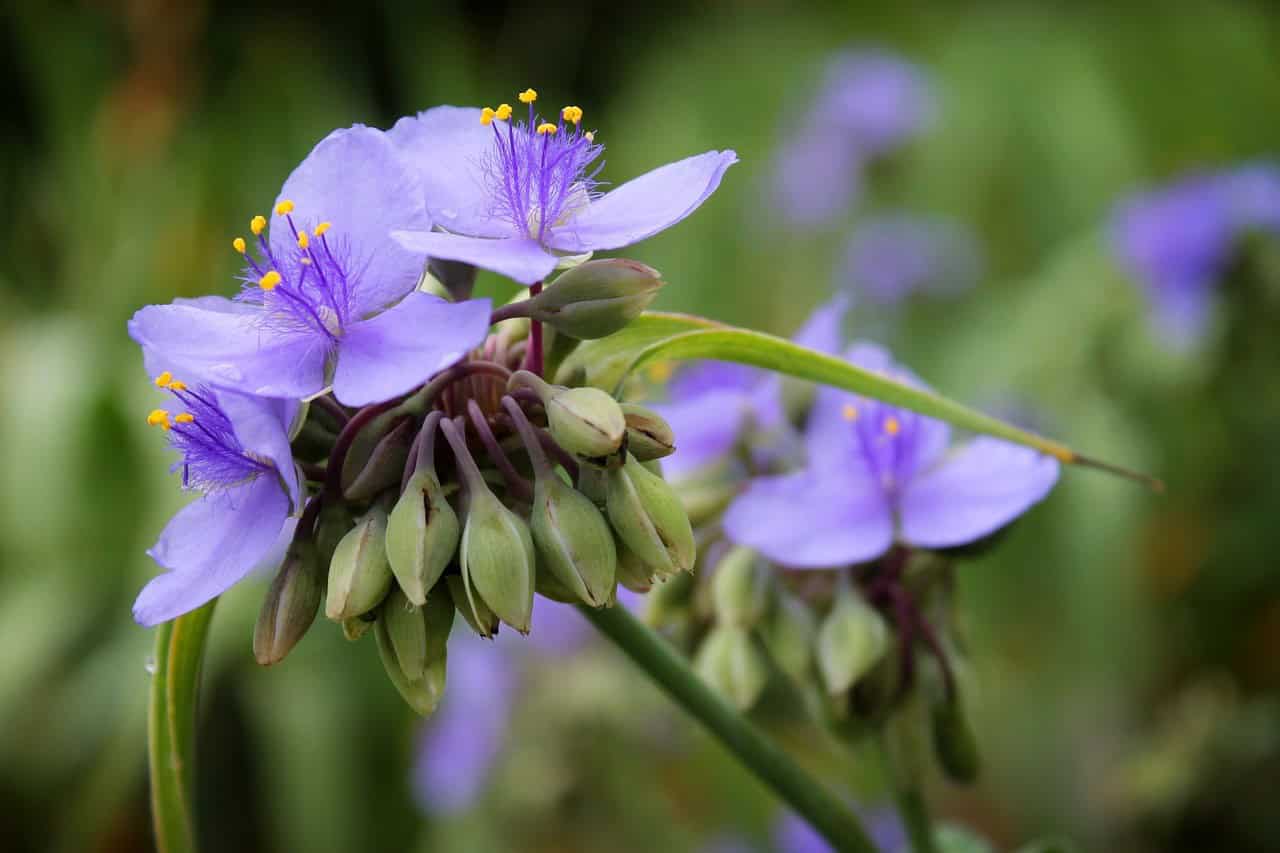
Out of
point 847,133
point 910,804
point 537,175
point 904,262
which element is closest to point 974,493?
point 910,804

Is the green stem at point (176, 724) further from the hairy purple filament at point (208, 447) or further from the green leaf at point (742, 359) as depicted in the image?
the green leaf at point (742, 359)

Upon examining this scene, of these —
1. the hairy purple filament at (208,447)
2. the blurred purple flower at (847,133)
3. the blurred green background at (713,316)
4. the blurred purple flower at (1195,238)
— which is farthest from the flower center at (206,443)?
the blurred purple flower at (847,133)

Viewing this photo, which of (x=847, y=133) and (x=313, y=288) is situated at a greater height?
(x=313, y=288)

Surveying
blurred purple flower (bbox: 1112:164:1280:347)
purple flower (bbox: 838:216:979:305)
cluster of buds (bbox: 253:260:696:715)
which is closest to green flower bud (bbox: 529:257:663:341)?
cluster of buds (bbox: 253:260:696:715)

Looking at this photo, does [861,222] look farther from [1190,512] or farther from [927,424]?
[927,424]

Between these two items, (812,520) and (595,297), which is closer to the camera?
(595,297)

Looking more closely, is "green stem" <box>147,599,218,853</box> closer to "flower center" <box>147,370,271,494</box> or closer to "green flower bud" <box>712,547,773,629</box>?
"flower center" <box>147,370,271,494</box>

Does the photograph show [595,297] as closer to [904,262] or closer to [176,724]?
[176,724]
